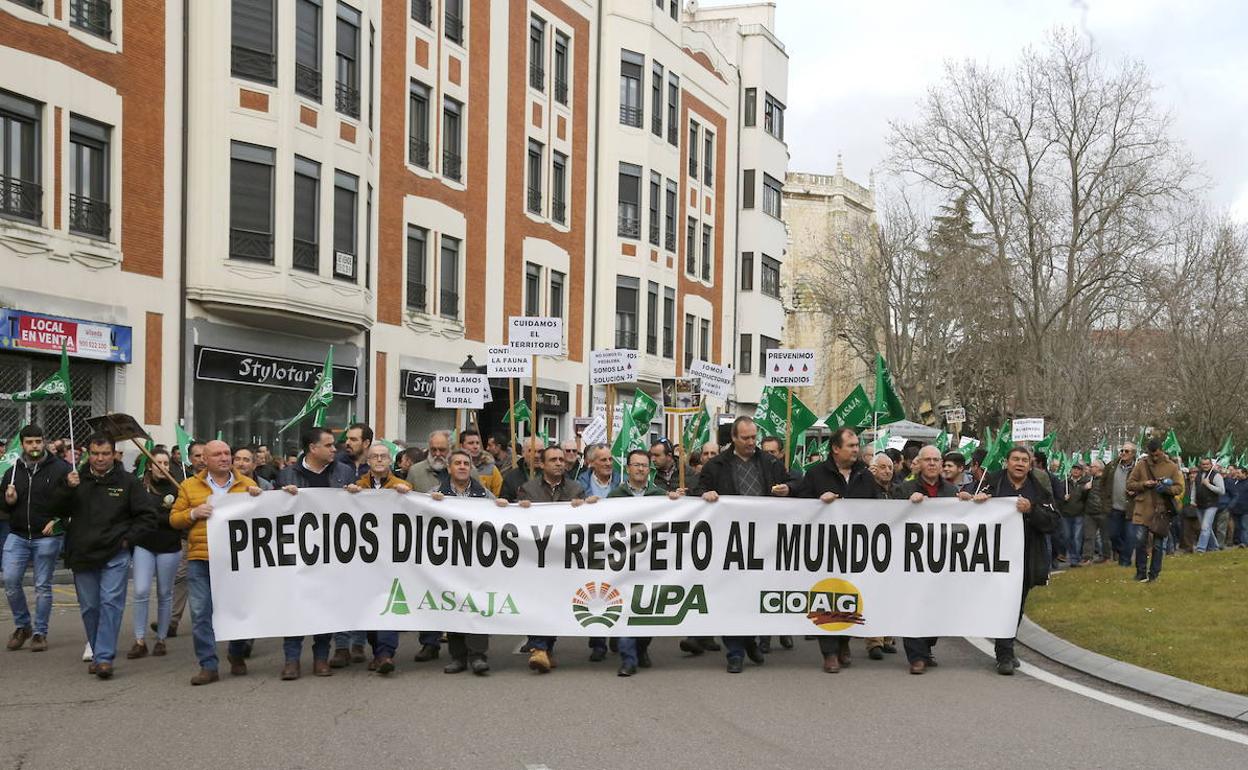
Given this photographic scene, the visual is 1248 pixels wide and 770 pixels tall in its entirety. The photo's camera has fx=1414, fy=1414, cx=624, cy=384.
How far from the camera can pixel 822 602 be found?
10867 millimetres

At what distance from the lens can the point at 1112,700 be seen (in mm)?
9250

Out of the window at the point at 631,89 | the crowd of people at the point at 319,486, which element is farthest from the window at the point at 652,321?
the crowd of people at the point at 319,486

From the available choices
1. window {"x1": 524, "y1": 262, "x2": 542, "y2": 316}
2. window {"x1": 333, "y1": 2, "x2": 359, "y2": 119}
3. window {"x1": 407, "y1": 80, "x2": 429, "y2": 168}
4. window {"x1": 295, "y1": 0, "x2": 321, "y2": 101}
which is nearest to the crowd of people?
window {"x1": 295, "y1": 0, "x2": 321, "y2": 101}

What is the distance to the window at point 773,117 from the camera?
160ft

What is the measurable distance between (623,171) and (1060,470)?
14.7 m

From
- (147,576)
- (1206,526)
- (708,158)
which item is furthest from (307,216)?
(708,158)

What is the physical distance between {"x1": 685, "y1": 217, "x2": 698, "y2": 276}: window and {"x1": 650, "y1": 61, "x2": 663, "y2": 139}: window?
398cm

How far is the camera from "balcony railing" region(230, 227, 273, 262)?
23.5m

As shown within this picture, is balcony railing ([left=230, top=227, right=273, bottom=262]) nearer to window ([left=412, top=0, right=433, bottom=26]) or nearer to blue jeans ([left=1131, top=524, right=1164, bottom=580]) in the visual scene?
window ([left=412, top=0, right=433, bottom=26])

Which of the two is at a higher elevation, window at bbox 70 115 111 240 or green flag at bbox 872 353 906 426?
window at bbox 70 115 111 240

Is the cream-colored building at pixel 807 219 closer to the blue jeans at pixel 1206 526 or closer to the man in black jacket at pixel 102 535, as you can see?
the blue jeans at pixel 1206 526

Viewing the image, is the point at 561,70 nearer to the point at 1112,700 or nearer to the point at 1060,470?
the point at 1060,470

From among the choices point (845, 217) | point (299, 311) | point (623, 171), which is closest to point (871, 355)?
point (623, 171)

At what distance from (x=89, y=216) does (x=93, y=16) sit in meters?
2.95
